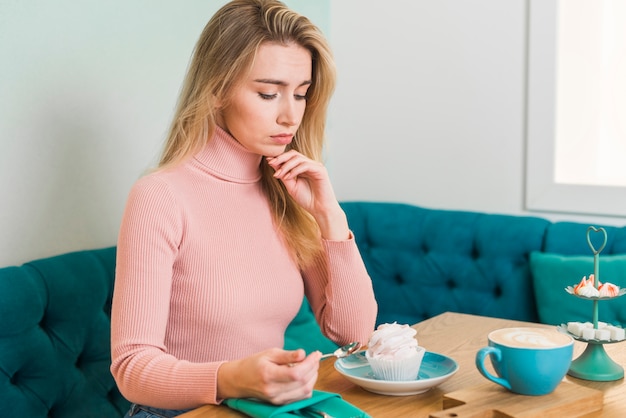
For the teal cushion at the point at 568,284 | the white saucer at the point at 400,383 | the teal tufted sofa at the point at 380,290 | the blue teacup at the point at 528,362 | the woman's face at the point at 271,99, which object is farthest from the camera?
the teal cushion at the point at 568,284

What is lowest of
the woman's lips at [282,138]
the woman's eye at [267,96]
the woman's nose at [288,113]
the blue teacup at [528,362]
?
the blue teacup at [528,362]

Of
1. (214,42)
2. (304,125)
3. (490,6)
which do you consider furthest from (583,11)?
(214,42)

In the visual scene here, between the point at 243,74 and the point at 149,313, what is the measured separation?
509mm

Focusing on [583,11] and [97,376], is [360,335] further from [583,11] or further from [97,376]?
[583,11]

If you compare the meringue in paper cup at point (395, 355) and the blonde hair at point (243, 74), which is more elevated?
the blonde hair at point (243, 74)

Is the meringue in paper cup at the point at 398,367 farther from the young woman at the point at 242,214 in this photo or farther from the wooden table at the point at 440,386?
the young woman at the point at 242,214

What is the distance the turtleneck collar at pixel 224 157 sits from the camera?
1.65 metres

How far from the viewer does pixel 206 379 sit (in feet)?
4.01

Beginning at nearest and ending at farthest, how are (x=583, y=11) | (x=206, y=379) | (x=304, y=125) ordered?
(x=206, y=379)
(x=304, y=125)
(x=583, y=11)

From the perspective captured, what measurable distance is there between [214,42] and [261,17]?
107 mm

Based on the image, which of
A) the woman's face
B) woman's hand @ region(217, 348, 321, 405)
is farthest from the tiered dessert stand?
the woman's face

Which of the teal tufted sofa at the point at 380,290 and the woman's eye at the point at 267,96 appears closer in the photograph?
the woman's eye at the point at 267,96

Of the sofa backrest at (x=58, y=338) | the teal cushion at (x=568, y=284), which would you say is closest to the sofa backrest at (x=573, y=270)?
the teal cushion at (x=568, y=284)

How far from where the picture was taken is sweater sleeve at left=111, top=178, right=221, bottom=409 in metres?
1.26
